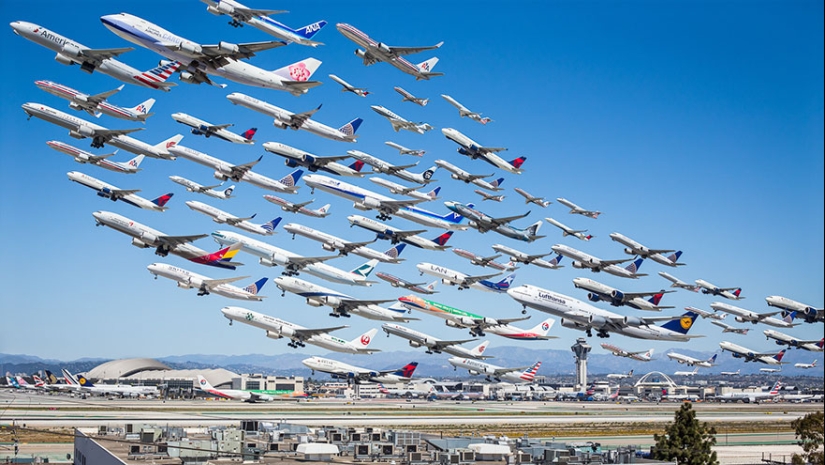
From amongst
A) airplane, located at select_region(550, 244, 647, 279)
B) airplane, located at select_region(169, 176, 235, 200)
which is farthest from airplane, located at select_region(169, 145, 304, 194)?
airplane, located at select_region(550, 244, 647, 279)

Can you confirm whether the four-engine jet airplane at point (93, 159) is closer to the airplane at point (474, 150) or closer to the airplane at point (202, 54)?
the airplane at point (202, 54)

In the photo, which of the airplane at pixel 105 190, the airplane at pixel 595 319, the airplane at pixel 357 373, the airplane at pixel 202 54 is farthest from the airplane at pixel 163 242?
the airplane at pixel 357 373

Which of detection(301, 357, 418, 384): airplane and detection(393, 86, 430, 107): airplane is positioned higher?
detection(393, 86, 430, 107): airplane

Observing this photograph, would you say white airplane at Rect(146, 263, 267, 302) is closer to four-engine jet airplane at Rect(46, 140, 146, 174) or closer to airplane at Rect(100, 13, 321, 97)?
four-engine jet airplane at Rect(46, 140, 146, 174)

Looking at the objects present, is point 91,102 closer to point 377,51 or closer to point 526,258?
point 377,51

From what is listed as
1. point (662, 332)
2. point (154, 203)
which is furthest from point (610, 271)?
point (154, 203)
